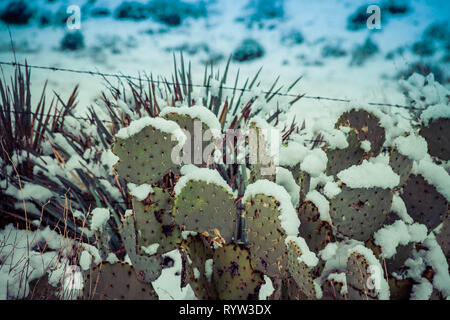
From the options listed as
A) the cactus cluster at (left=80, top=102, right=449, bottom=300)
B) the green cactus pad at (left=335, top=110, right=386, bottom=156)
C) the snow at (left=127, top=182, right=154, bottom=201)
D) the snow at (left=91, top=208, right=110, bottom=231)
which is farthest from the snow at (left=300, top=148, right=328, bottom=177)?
the snow at (left=91, top=208, right=110, bottom=231)

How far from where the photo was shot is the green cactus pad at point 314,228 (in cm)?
107

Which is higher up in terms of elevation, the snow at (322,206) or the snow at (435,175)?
the snow at (435,175)

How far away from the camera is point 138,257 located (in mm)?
1179

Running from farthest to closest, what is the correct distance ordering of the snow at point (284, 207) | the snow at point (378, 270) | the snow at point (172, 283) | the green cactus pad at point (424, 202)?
the snow at point (172, 283), the green cactus pad at point (424, 202), the snow at point (284, 207), the snow at point (378, 270)

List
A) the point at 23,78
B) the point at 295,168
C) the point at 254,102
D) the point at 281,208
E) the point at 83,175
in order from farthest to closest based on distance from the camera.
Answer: the point at 23,78 < the point at 254,102 < the point at 83,175 < the point at 295,168 < the point at 281,208

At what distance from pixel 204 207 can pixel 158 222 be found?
18 cm

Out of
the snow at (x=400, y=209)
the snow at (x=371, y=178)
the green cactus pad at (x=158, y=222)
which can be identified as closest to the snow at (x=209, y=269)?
the green cactus pad at (x=158, y=222)

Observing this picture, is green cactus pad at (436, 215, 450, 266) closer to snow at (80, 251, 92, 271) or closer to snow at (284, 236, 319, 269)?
snow at (284, 236, 319, 269)

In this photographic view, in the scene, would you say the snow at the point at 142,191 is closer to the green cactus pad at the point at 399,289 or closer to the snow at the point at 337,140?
the snow at the point at 337,140

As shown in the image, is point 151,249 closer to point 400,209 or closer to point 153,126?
point 153,126

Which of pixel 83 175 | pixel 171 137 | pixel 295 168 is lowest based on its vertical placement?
pixel 83 175

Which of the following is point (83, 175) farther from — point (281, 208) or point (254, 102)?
point (281, 208)
